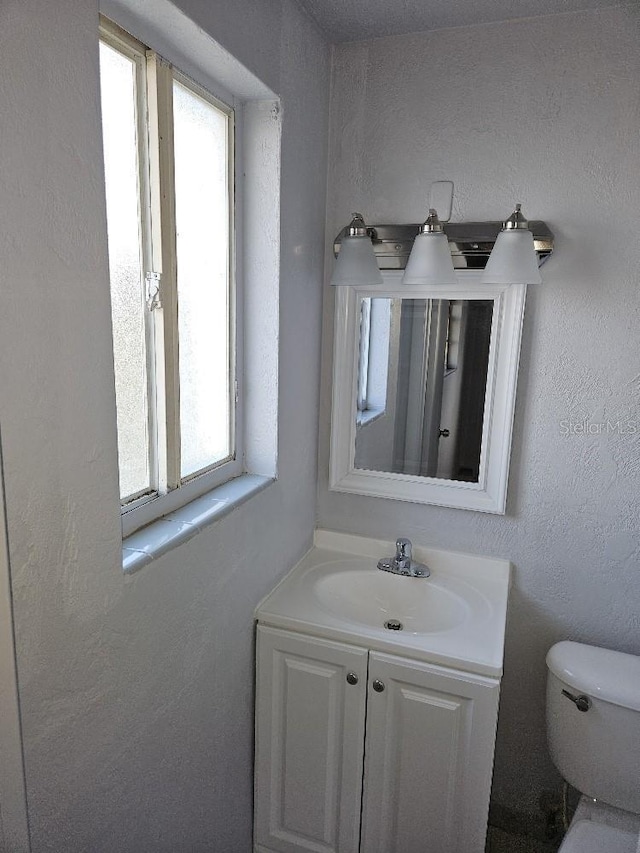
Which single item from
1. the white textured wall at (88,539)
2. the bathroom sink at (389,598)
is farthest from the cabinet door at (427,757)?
the white textured wall at (88,539)

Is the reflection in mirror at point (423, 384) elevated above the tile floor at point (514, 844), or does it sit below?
above

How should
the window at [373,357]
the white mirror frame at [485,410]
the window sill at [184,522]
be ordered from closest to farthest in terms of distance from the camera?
the window sill at [184,522], the white mirror frame at [485,410], the window at [373,357]

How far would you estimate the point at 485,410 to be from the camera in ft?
5.20

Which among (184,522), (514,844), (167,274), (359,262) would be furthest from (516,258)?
(514,844)

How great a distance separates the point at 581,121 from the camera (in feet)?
4.59

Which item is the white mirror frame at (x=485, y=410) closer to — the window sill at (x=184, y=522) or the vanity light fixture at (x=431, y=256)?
the vanity light fixture at (x=431, y=256)

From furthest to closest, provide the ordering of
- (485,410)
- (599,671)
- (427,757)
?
(485,410) < (599,671) < (427,757)

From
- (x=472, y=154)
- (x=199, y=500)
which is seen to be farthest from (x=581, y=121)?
(x=199, y=500)

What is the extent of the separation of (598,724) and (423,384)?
941 mm

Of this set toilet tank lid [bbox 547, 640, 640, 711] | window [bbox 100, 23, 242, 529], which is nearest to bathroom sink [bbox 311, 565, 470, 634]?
toilet tank lid [bbox 547, 640, 640, 711]

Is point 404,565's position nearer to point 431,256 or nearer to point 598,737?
point 598,737

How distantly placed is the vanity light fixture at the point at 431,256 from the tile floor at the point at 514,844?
162 centimetres

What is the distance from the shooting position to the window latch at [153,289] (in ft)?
3.57

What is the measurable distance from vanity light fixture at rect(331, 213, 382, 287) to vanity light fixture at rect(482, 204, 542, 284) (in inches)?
11.8
